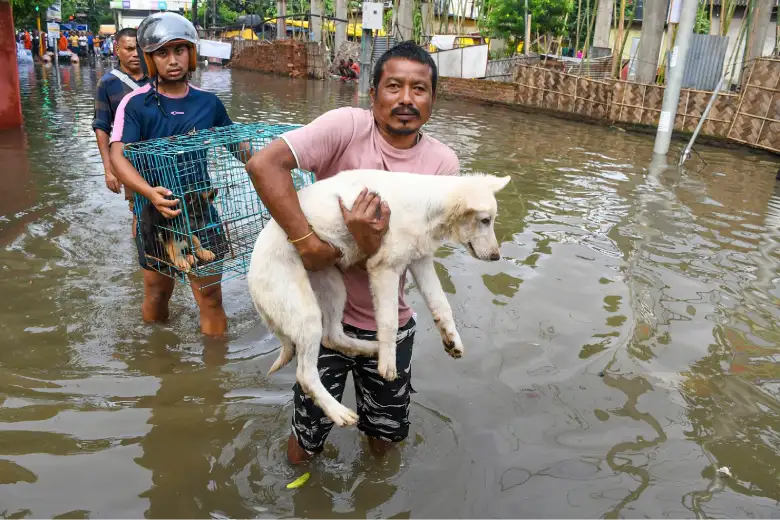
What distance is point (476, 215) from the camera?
8.58 ft

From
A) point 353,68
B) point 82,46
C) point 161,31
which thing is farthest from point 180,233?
point 82,46

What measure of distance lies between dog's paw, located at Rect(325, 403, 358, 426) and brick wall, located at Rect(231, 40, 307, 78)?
3314cm

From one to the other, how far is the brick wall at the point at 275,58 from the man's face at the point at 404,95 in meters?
32.8

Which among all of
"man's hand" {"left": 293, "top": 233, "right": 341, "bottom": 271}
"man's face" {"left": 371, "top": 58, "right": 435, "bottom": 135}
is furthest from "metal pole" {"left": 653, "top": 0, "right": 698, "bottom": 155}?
"man's hand" {"left": 293, "top": 233, "right": 341, "bottom": 271}

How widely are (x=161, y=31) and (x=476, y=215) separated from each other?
232 centimetres

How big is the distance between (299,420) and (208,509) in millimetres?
573

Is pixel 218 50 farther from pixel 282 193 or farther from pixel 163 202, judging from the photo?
pixel 282 193

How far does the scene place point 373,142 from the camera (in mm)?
2719

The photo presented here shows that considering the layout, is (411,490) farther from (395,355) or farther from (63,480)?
(63,480)

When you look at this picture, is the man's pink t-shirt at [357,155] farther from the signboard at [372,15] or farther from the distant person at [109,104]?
the signboard at [372,15]

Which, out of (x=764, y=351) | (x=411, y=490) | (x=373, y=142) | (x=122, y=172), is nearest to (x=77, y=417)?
(x=122, y=172)

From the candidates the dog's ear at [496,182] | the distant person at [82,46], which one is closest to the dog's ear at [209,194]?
the dog's ear at [496,182]

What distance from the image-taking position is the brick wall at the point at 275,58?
3384cm

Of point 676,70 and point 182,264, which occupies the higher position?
point 676,70
